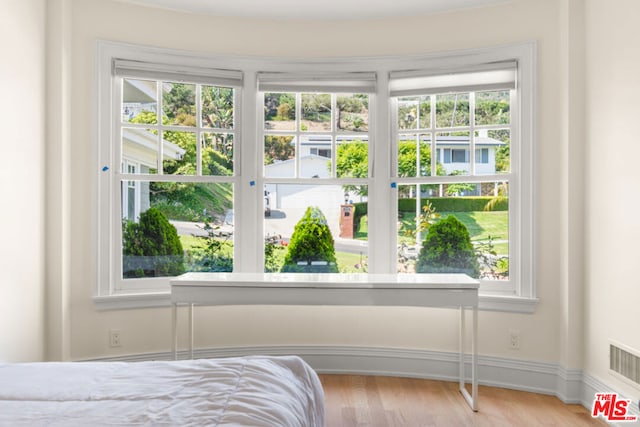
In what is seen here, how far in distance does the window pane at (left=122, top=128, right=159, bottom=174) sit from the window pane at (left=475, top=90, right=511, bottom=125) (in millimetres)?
2305

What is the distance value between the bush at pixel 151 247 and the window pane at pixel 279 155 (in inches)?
34.3

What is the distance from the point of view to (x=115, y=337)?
3562 mm

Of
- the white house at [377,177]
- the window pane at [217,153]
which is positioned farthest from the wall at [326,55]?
the window pane at [217,153]

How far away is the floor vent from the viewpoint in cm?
264

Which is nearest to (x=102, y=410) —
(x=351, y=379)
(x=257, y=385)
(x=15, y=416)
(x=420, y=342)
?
(x=15, y=416)

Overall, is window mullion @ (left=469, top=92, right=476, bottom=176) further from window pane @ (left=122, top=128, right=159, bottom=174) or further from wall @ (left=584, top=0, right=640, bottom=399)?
window pane @ (left=122, top=128, right=159, bottom=174)

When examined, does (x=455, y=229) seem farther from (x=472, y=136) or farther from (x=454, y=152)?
(x=472, y=136)

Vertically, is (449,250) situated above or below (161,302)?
above

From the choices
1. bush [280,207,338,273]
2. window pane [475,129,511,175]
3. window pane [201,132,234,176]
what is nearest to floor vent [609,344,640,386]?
window pane [475,129,511,175]

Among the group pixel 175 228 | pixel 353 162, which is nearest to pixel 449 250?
pixel 353 162

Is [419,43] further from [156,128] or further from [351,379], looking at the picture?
[351,379]

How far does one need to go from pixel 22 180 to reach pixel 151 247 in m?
1.01

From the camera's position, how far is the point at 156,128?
146 inches

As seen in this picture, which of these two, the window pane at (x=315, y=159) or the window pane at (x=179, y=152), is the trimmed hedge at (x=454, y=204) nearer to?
the window pane at (x=315, y=159)
